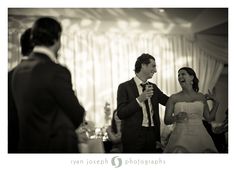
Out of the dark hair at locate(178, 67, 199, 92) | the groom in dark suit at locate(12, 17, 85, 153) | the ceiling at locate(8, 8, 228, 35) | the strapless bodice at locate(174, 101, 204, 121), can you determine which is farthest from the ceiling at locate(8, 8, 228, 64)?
the groom in dark suit at locate(12, 17, 85, 153)

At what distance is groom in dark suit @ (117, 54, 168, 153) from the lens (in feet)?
5.58

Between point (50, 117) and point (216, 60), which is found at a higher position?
point (216, 60)

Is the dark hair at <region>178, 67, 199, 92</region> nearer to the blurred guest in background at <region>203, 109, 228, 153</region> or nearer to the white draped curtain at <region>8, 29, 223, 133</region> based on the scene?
the white draped curtain at <region>8, 29, 223, 133</region>

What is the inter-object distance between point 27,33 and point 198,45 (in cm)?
109

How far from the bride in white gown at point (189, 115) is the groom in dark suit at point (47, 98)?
2.46 feet

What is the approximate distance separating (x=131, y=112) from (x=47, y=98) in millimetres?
581

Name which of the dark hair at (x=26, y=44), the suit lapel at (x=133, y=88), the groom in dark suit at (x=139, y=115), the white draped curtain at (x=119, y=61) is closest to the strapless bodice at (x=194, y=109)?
the white draped curtain at (x=119, y=61)

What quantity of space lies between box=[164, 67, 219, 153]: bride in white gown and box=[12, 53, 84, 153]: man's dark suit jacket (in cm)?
75

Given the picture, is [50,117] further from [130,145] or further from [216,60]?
[216,60]

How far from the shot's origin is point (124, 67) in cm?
193

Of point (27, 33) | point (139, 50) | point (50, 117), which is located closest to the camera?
point (50, 117)
